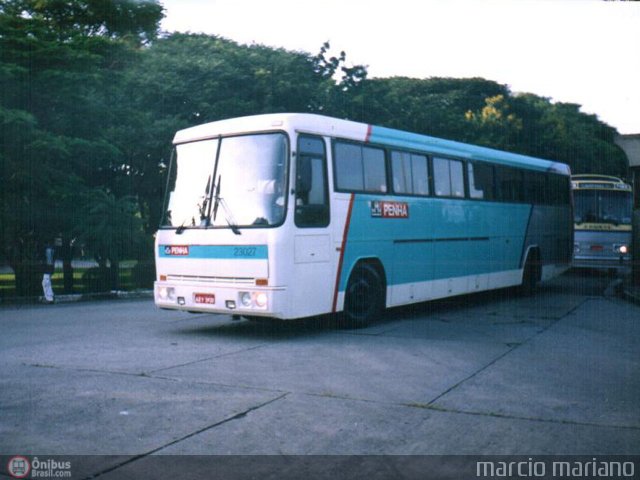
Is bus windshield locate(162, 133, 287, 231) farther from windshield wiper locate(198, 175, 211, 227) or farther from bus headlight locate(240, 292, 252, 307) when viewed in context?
bus headlight locate(240, 292, 252, 307)

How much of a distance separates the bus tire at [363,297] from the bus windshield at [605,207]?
13567mm

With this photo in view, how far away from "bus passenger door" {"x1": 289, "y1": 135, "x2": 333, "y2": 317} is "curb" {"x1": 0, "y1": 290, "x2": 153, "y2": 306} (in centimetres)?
963

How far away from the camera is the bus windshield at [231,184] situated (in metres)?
9.84

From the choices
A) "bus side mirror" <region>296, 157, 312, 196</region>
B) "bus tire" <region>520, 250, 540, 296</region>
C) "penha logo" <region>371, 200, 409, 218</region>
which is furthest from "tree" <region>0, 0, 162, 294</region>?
"bus tire" <region>520, 250, 540, 296</region>

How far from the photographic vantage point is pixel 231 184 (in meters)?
10.2

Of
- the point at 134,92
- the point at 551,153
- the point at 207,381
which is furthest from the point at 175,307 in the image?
the point at 551,153

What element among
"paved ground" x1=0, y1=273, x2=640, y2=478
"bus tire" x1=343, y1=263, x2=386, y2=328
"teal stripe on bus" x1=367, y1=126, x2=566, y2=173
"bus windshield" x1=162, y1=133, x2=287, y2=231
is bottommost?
"paved ground" x1=0, y1=273, x2=640, y2=478

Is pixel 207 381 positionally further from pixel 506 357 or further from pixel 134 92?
pixel 134 92

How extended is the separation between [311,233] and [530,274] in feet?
30.0

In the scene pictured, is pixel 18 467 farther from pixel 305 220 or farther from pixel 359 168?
pixel 359 168

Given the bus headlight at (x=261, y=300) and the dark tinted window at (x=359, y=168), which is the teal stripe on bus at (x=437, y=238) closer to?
the dark tinted window at (x=359, y=168)

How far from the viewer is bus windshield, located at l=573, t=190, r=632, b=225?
74.6ft

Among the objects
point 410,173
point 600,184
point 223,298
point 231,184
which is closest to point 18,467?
point 223,298

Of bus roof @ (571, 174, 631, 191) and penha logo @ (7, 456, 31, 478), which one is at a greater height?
bus roof @ (571, 174, 631, 191)
